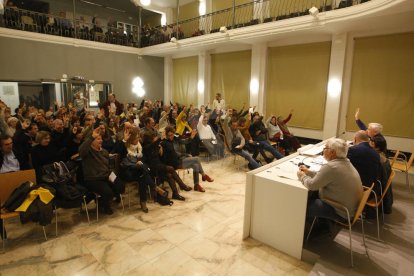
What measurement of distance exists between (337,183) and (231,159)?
4.15 meters

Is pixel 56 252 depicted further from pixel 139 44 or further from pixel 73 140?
pixel 139 44

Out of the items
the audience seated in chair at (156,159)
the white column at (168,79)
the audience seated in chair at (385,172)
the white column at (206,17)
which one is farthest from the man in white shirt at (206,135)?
the white column at (168,79)

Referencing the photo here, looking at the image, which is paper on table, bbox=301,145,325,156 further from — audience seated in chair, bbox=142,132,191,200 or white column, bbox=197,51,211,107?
white column, bbox=197,51,211,107

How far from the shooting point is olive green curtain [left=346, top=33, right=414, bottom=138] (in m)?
6.63

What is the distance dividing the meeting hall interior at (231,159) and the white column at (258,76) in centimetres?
4

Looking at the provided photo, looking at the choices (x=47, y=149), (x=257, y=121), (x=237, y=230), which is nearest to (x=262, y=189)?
(x=237, y=230)

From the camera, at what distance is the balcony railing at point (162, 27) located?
28.9ft

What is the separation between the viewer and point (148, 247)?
114 inches

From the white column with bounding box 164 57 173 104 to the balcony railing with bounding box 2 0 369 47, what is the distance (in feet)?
4.68

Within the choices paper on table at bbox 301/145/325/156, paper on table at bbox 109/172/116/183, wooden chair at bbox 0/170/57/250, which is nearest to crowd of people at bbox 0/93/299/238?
paper on table at bbox 109/172/116/183

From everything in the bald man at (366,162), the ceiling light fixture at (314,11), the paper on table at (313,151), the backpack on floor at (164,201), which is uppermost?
the ceiling light fixture at (314,11)

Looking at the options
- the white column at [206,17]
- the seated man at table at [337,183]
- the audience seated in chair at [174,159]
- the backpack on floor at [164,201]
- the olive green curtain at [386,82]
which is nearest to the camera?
the seated man at table at [337,183]

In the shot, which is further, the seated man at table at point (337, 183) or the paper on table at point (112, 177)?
the paper on table at point (112, 177)

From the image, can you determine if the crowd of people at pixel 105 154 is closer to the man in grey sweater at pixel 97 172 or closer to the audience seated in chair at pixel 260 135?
the man in grey sweater at pixel 97 172
